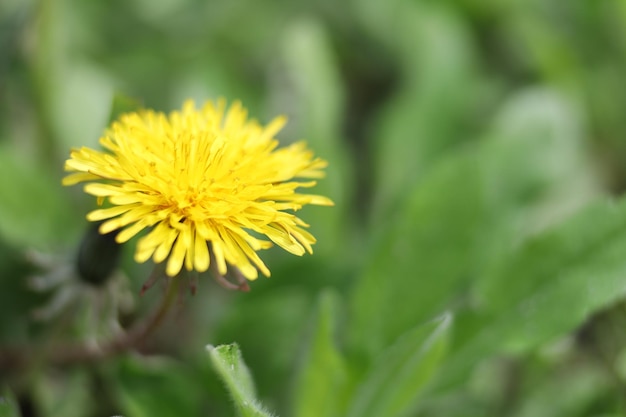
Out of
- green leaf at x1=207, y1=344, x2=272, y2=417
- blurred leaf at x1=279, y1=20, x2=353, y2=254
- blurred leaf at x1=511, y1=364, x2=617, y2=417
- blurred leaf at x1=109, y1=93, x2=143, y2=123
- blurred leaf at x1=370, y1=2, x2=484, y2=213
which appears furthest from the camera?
blurred leaf at x1=370, y1=2, x2=484, y2=213

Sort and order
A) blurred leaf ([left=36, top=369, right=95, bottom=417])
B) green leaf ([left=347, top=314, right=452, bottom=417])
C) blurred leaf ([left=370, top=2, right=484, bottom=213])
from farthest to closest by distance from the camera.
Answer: blurred leaf ([left=370, top=2, right=484, bottom=213]), blurred leaf ([left=36, top=369, right=95, bottom=417]), green leaf ([left=347, top=314, right=452, bottom=417])

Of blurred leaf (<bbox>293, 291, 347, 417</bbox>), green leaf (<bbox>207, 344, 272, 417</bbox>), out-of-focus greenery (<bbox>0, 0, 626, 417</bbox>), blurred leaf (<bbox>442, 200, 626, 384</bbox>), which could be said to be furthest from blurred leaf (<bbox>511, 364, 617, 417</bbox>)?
green leaf (<bbox>207, 344, 272, 417</bbox>)

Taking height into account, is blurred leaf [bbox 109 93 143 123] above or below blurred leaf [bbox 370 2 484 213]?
above

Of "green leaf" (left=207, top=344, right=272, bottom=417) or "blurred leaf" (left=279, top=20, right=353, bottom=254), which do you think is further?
"blurred leaf" (left=279, top=20, right=353, bottom=254)

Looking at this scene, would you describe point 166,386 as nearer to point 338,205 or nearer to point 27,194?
point 27,194

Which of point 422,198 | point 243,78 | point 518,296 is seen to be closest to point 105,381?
point 422,198

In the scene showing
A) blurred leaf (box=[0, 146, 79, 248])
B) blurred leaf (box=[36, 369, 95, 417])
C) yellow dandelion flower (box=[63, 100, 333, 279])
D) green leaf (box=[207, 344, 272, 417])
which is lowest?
green leaf (box=[207, 344, 272, 417])

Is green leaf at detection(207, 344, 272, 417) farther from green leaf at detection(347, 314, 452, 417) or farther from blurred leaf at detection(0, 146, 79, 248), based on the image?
blurred leaf at detection(0, 146, 79, 248)
